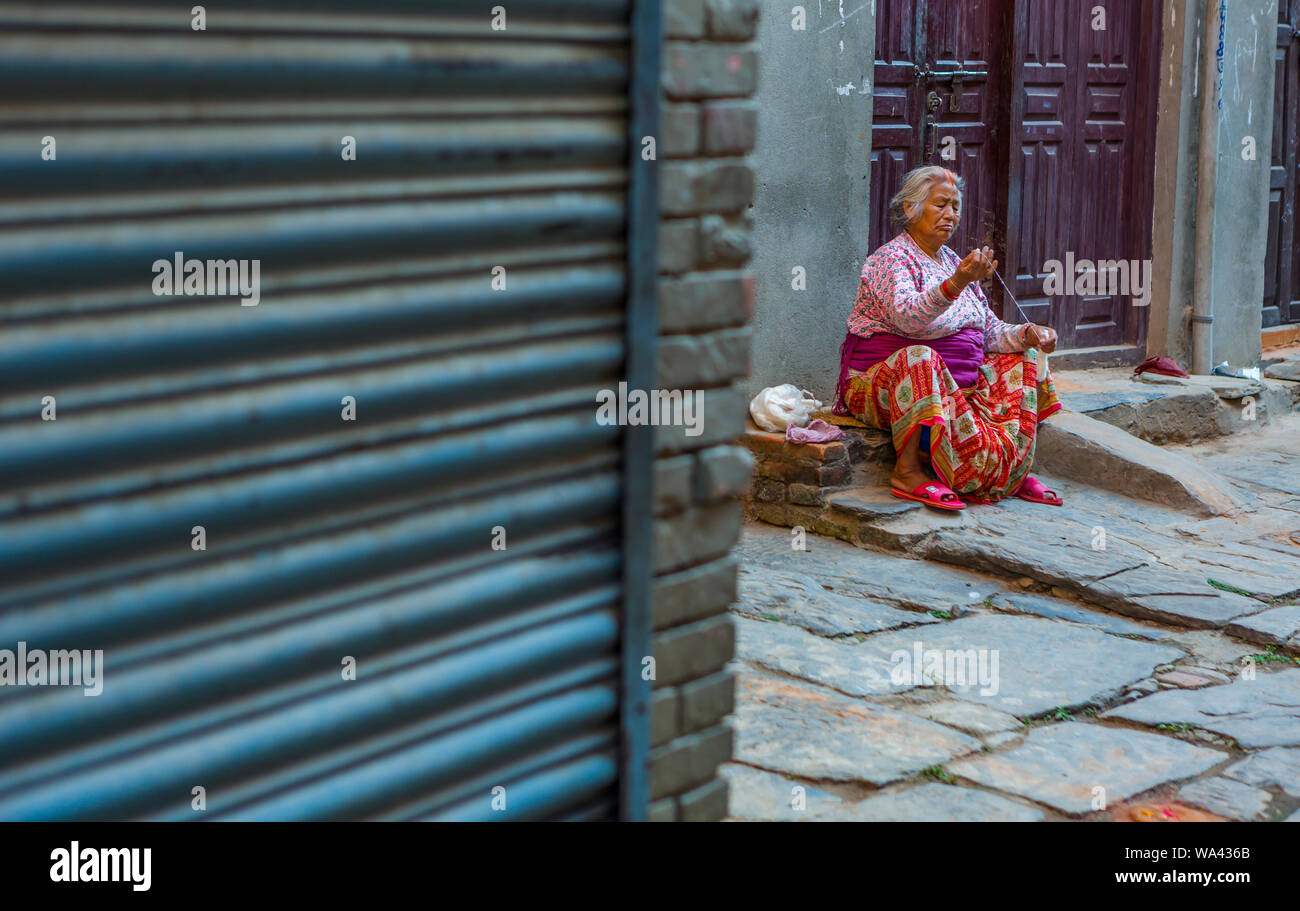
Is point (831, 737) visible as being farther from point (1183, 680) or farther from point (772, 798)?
point (1183, 680)

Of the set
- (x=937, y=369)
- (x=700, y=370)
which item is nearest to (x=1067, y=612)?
(x=937, y=369)

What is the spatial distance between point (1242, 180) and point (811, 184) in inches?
147

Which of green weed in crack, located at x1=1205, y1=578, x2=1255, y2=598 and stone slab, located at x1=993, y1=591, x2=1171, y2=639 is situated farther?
green weed in crack, located at x1=1205, y1=578, x2=1255, y2=598

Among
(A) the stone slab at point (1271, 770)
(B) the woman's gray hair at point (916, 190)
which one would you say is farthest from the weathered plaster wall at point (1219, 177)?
(A) the stone slab at point (1271, 770)

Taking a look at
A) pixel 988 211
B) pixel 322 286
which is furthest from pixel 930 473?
pixel 322 286

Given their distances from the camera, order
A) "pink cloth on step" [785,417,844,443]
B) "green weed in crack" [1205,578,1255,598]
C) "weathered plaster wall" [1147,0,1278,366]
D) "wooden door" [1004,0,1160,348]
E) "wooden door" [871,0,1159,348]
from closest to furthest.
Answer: "green weed in crack" [1205,578,1255,598], "pink cloth on step" [785,417,844,443], "wooden door" [871,0,1159,348], "wooden door" [1004,0,1160,348], "weathered plaster wall" [1147,0,1278,366]

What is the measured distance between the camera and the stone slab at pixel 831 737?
3670 mm

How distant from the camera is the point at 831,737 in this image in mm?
3871

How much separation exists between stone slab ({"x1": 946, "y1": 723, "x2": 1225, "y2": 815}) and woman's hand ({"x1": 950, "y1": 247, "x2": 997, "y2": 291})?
7.12 feet

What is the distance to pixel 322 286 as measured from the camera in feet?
6.83

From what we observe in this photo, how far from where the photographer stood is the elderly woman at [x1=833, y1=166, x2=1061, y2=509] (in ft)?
19.9

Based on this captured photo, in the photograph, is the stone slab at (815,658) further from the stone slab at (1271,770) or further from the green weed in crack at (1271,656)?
the green weed in crack at (1271,656)

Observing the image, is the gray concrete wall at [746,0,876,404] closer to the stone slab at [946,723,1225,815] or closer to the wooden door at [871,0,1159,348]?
the wooden door at [871,0,1159,348]

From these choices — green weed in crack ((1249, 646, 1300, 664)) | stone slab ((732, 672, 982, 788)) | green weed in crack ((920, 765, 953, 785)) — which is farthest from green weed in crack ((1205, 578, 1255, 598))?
green weed in crack ((920, 765, 953, 785))
